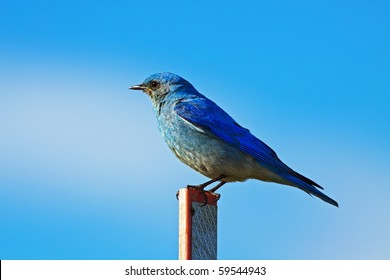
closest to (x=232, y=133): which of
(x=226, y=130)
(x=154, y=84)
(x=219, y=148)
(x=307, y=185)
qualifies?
(x=226, y=130)

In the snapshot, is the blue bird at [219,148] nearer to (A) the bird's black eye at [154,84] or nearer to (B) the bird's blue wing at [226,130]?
(B) the bird's blue wing at [226,130]

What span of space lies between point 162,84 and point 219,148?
60.6 inches

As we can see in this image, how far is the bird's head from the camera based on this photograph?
10914 millimetres

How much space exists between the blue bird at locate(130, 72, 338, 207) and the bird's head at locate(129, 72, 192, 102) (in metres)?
0.54

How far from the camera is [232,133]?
1017cm

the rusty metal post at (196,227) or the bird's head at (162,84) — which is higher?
the bird's head at (162,84)

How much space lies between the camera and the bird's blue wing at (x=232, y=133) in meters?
9.88

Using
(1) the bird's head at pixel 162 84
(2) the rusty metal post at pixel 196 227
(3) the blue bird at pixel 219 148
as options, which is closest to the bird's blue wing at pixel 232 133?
(3) the blue bird at pixel 219 148

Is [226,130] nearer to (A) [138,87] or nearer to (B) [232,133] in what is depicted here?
(B) [232,133]

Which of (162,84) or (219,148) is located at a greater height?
(162,84)

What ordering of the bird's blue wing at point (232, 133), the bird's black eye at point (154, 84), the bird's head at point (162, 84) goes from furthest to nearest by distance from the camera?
the bird's black eye at point (154, 84) < the bird's head at point (162, 84) < the bird's blue wing at point (232, 133)

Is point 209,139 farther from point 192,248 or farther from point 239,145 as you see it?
point 192,248

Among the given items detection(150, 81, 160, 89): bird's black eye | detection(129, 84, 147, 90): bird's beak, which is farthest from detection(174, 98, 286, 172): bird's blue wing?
detection(129, 84, 147, 90): bird's beak
